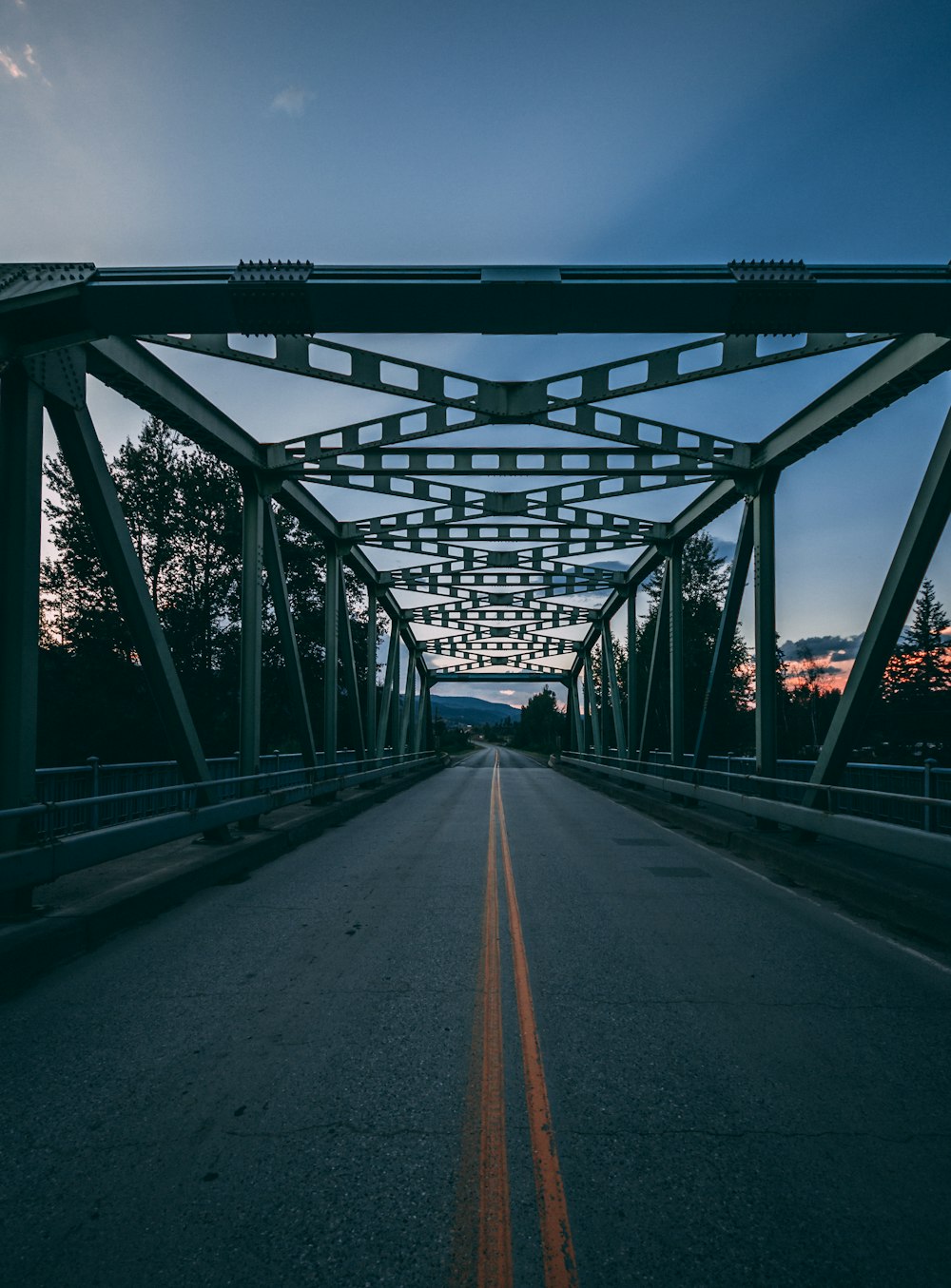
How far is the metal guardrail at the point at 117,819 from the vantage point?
6117 millimetres

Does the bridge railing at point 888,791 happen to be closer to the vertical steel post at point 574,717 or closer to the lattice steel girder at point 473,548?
the lattice steel girder at point 473,548

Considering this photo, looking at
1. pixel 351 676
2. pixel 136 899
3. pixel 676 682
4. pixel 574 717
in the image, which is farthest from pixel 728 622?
pixel 574 717

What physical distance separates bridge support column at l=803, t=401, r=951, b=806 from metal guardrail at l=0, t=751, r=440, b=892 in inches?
300

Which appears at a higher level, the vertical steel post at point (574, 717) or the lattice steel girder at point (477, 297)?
the lattice steel girder at point (477, 297)

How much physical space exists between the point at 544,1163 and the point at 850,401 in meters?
9.99

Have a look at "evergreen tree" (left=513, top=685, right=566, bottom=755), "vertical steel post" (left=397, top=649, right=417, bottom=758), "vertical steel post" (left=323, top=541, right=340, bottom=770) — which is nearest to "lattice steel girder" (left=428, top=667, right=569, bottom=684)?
"vertical steel post" (left=397, top=649, right=417, bottom=758)

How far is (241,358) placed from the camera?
8.41 meters

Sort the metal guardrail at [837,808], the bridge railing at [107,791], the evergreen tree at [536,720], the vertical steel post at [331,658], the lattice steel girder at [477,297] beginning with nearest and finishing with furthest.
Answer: the lattice steel girder at [477,297], the metal guardrail at [837,808], the bridge railing at [107,791], the vertical steel post at [331,658], the evergreen tree at [536,720]

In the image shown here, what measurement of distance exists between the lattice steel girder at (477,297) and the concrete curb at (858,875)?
5282 millimetres

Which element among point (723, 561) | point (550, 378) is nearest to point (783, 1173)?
point (550, 378)

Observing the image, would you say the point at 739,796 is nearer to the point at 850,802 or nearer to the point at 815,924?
the point at 850,802

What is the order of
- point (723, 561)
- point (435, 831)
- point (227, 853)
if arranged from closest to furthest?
point (227, 853), point (435, 831), point (723, 561)

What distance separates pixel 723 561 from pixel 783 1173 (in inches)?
1974

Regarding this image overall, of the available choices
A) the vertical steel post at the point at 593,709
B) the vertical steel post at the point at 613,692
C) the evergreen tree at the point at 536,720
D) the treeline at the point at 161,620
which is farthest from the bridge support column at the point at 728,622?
the evergreen tree at the point at 536,720
